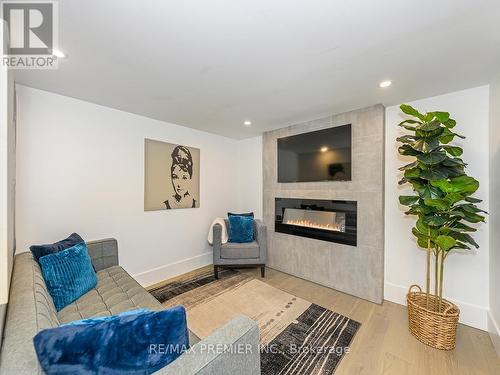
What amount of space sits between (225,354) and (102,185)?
250cm

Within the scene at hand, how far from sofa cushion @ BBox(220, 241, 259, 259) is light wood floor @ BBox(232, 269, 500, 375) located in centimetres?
112

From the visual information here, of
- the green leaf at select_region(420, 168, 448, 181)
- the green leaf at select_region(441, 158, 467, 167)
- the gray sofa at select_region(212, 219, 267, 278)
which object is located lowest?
the gray sofa at select_region(212, 219, 267, 278)

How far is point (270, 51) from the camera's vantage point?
1.54m

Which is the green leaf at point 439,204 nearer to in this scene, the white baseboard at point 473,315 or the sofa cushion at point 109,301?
the white baseboard at point 473,315

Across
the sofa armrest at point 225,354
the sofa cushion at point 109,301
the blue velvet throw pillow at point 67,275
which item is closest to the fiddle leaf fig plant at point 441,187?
the sofa armrest at point 225,354

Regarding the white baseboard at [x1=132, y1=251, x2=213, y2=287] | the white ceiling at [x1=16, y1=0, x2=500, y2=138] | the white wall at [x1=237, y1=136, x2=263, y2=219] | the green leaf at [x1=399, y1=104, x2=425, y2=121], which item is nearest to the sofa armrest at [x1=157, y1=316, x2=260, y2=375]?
the white ceiling at [x1=16, y1=0, x2=500, y2=138]

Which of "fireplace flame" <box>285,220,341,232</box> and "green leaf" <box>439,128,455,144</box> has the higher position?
"green leaf" <box>439,128,455,144</box>

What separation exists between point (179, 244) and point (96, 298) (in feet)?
5.41

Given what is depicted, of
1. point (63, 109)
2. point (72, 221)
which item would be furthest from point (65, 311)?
point (63, 109)

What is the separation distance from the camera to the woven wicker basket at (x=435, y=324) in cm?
175

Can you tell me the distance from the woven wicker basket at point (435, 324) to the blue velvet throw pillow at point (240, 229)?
2.05m

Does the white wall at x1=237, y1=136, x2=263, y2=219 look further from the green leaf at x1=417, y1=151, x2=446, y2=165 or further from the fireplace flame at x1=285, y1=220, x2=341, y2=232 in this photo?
the green leaf at x1=417, y1=151, x2=446, y2=165

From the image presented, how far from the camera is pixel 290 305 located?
2396mm

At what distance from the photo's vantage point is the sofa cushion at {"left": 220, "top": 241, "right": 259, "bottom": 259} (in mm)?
3090
